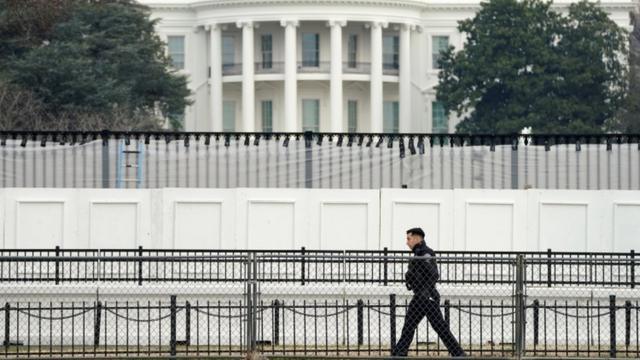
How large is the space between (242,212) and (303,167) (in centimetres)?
137

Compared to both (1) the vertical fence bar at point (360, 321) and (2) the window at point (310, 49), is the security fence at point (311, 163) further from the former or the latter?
(2) the window at point (310, 49)

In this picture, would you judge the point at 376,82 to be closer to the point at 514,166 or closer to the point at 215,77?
the point at 215,77

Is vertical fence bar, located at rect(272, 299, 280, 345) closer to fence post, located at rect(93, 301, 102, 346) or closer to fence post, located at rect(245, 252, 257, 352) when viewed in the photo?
fence post, located at rect(245, 252, 257, 352)

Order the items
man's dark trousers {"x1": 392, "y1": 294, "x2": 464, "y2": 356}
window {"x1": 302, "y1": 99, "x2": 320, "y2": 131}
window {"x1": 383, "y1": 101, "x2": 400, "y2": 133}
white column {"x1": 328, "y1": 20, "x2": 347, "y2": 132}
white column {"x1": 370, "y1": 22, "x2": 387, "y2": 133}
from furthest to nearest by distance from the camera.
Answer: window {"x1": 383, "y1": 101, "x2": 400, "y2": 133}
window {"x1": 302, "y1": 99, "x2": 320, "y2": 131}
white column {"x1": 370, "y1": 22, "x2": 387, "y2": 133}
white column {"x1": 328, "y1": 20, "x2": 347, "y2": 132}
man's dark trousers {"x1": 392, "y1": 294, "x2": 464, "y2": 356}

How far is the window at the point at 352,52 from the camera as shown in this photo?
407 ft

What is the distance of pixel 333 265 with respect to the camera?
32.6 meters

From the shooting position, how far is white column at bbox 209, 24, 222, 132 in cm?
12188

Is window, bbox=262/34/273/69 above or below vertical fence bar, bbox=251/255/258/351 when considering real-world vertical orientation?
above

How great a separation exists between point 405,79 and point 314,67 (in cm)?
461

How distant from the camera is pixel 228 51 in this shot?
126625 mm

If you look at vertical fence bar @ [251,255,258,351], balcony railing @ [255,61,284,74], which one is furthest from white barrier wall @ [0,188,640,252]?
balcony railing @ [255,61,284,74]

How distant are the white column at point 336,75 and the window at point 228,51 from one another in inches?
226

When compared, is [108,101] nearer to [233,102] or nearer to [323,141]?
[233,102]

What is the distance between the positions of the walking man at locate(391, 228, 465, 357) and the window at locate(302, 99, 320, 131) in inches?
3610
